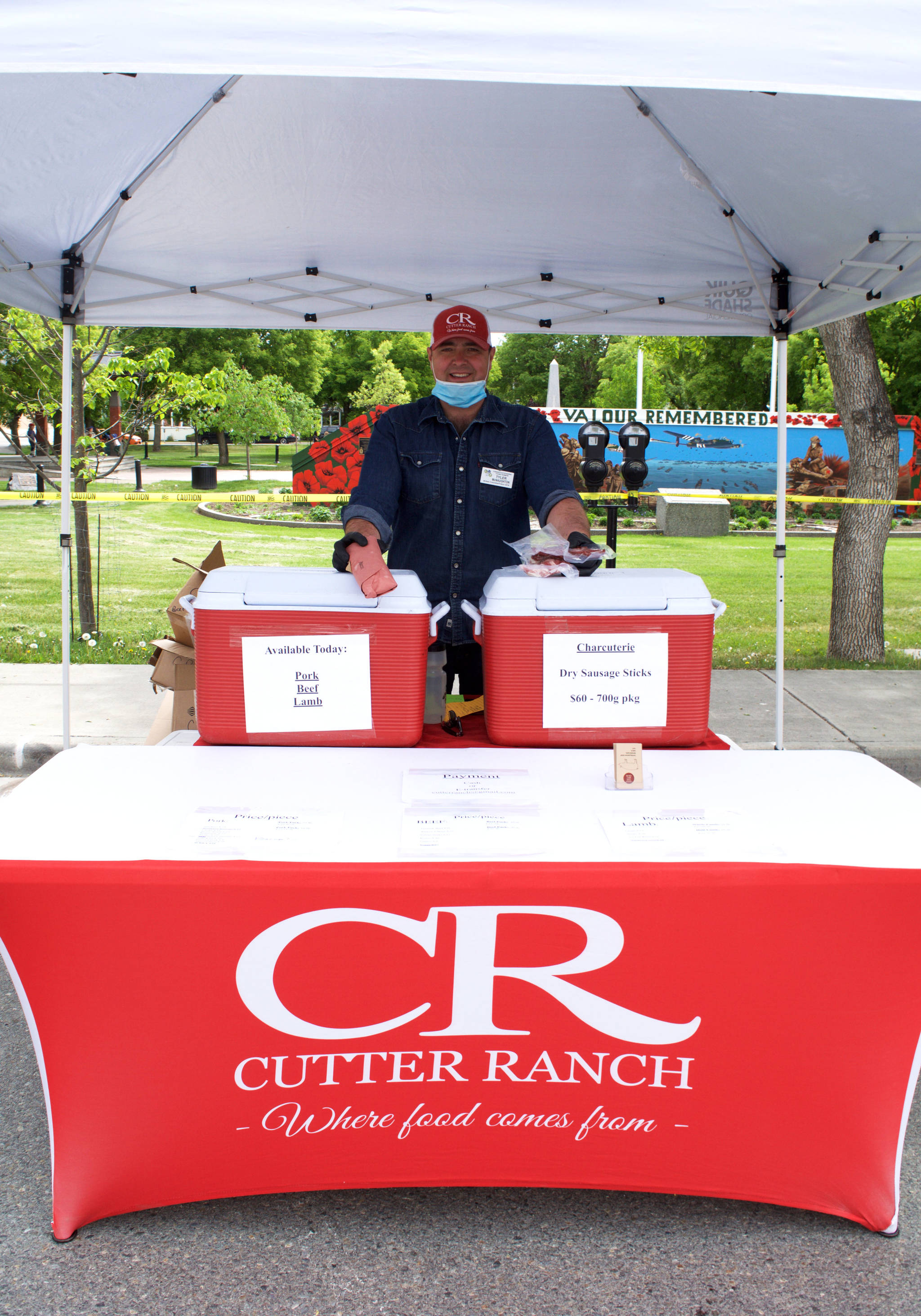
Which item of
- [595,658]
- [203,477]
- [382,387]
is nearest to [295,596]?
[595,658]

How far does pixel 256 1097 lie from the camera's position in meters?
1.77

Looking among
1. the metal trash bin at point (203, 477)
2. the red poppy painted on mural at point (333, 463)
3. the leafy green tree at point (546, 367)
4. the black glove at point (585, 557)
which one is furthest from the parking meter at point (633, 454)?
the leafy green tree at point (546, 367)

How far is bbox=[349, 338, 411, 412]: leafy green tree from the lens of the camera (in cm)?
3516

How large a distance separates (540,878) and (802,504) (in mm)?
21042

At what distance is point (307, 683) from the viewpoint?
2133mm

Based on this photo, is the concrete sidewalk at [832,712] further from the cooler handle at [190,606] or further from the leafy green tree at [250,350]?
the leafy green tree at [250,350]

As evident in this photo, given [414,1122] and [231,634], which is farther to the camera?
[231,634]

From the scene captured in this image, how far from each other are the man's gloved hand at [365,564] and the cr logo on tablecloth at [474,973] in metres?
0.74

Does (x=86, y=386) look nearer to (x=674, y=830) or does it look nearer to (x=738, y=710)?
(x=738, y=710)

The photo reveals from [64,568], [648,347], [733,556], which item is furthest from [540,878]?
[648,347]

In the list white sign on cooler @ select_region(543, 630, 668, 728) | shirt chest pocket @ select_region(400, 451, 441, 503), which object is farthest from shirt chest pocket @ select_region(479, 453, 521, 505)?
white sign on cooler @ select_region(543, 630, 668, 728)

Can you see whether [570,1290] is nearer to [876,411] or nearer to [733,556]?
[876,411]

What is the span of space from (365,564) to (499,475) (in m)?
0.87

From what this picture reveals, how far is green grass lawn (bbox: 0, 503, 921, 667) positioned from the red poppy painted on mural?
111 cm
